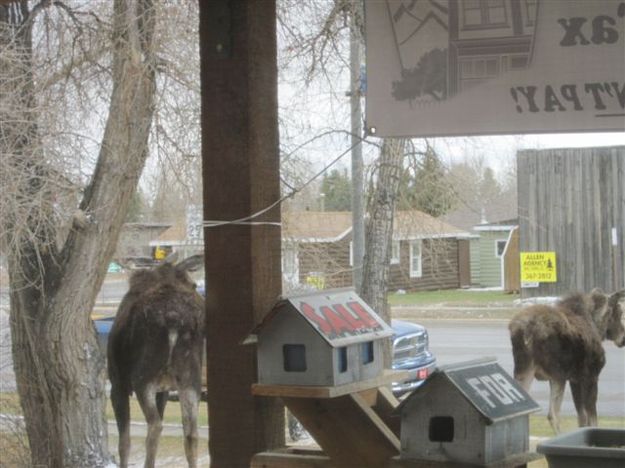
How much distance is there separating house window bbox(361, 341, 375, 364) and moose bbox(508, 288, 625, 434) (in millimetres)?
2400


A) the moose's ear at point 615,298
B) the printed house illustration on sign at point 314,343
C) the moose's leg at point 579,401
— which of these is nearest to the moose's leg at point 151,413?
the printed house illustration on sign at point 314,343

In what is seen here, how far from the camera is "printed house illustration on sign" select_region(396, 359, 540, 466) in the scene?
7.30 feet

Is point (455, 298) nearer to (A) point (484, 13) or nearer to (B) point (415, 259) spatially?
(B) point (415, 259)

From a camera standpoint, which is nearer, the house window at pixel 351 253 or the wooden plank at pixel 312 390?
the wooden plank at pixel 312 390

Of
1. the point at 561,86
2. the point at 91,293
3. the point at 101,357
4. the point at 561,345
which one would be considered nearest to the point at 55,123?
the point at 91,293

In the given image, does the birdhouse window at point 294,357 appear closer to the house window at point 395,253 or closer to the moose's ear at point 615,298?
the moose's ear at point 615,298

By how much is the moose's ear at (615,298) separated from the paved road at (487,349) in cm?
141

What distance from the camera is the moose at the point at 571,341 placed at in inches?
185

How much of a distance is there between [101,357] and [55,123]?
1402 millimetres

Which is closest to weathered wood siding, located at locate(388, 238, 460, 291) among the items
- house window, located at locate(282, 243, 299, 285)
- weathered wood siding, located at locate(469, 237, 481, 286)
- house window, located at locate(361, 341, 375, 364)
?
weathered wood siding, located at locate(469, 237, 481, 286)

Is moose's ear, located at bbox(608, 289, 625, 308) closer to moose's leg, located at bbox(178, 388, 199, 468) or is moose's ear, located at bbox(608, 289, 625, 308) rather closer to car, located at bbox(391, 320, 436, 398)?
car, located at bbox(391, 320, 436, 398)

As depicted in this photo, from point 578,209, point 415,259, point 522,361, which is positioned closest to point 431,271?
point 415,259

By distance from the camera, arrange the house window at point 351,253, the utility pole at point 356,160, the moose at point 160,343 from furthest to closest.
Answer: the house window at point 351,253
the utility pole at point 356,160
the moose at point 160,343

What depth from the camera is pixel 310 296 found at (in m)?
2.45
